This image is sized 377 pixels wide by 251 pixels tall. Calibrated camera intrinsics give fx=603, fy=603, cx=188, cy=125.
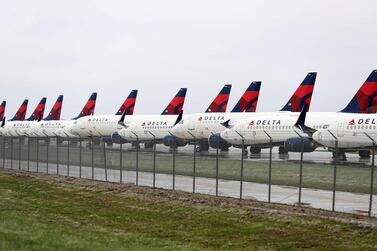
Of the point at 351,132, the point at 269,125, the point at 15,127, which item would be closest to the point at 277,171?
the point at 351,132

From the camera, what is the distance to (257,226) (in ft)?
43.3

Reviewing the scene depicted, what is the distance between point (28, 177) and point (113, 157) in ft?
20.4

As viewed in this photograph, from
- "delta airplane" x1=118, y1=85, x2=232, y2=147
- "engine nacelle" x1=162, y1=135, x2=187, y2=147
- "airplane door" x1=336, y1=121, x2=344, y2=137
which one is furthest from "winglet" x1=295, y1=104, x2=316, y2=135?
"delta airplane" x1=118, y1=85, x2=232, y2=147

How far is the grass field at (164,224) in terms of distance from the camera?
1103 cm

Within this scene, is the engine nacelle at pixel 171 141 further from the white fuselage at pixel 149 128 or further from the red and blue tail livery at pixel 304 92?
the red and blue tail livery at pixel 304 92

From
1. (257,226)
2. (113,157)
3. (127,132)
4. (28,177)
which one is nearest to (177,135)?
(127,132)

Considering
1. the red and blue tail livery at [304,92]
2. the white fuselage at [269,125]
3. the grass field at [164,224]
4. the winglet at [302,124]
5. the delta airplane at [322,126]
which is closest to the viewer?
the grass field at [164,224]

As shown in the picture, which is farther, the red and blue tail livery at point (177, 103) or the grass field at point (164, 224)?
the red and blue tail livery at point (177, 103)

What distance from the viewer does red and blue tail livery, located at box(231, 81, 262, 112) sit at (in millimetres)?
57000

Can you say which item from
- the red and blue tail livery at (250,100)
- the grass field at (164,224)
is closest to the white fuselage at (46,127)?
the red and blue tail livery at (250,100)

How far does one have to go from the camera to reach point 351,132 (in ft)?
124

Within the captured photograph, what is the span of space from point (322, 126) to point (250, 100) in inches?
552

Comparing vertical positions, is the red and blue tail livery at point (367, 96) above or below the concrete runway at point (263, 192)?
above

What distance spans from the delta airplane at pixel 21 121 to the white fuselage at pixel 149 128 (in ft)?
95.2
